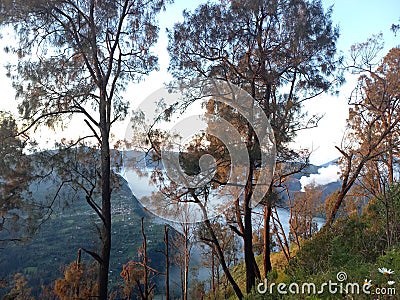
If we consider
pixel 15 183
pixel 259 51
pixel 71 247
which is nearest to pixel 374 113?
pixel 259 51

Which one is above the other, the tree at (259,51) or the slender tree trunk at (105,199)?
the tree at (259,51)

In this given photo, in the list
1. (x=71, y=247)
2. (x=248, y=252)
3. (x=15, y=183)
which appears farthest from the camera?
(x=71, y=247)

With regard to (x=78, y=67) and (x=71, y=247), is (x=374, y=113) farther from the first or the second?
(x=71, y=247)

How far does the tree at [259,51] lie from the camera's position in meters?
6.77

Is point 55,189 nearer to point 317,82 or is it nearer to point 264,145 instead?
point 264,145

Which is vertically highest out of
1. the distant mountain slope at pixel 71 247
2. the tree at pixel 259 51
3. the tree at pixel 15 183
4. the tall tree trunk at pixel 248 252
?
the tree at pixel 259 51

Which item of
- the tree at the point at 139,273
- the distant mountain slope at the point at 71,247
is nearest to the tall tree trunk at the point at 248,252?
the tree at the point at 139,273

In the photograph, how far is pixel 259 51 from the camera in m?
6.90

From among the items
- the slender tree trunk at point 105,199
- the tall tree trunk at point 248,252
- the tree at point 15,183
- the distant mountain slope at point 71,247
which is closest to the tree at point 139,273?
the tall tree trunk at point 248,252

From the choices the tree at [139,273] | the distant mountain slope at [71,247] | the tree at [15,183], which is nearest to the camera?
the tree at [15,183]

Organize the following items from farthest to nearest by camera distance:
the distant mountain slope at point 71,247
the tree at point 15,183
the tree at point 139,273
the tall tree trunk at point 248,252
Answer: the distant mountain slope at point 71,247 < the tree at point 139,273 < the tall tree trunk at point 248,252 < the tree at point 15,183

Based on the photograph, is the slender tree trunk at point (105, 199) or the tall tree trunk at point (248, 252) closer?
the slender tree trunk at point (105, 199)

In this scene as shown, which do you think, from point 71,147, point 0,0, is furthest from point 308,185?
point 0,0

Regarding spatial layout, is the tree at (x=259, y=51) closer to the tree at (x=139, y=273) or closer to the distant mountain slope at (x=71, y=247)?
the tree at (x=139, y=273)
